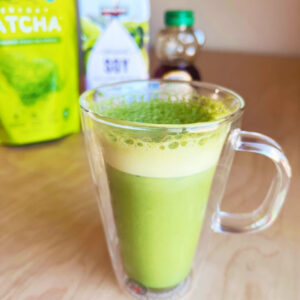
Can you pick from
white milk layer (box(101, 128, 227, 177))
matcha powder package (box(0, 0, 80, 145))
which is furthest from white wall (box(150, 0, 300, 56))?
white milk layer (box(101, 128, 227, 177))

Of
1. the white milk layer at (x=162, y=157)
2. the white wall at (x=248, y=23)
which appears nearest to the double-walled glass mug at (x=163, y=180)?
the white milk layer at (x=162, y=157)

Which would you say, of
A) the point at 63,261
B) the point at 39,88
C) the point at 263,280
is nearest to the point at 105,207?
the point at 63,261

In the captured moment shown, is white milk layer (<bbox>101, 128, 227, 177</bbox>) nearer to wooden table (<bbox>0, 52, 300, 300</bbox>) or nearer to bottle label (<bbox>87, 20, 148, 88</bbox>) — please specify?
wooden table (<bbox>0, 52, 300, 300</bbox>)

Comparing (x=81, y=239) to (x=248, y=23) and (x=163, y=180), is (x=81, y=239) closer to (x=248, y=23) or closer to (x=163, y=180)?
(x=163, y=180)

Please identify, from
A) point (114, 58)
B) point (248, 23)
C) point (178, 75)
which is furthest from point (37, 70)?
point (248, 23)

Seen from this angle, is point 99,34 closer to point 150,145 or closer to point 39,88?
point 39,88

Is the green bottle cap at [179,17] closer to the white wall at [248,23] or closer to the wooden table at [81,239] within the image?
the wooden table at [81,239]
